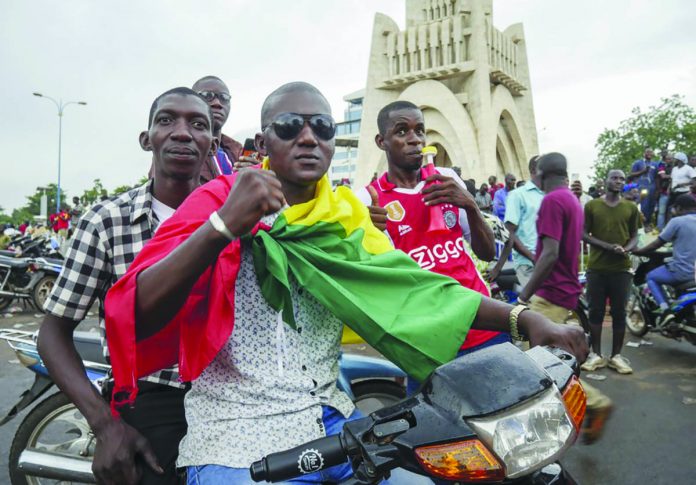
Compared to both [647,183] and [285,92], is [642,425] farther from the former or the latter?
[647,183]

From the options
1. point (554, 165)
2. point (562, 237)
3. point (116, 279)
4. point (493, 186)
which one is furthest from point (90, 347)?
point (493, 186)

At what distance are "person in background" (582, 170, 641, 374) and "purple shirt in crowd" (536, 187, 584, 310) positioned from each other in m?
1.25

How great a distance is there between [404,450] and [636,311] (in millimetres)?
7665

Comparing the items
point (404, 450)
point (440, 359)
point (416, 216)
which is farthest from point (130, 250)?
point (416, 216)

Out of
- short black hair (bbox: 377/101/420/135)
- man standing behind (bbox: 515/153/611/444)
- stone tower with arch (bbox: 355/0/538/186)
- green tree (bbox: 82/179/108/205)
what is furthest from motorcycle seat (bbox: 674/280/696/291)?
green tree (bbox: 82/179/108/205)

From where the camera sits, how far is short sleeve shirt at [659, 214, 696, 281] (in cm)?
654

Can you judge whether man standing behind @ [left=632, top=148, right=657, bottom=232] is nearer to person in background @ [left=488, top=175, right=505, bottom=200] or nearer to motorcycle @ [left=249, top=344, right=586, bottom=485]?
person in background @ [left=488, top=175, right=505, bottom=200]

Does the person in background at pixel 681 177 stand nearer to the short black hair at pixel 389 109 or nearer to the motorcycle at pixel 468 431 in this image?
the short black hair at pixel 389 109

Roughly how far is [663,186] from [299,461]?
15.0m

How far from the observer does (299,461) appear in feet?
3.51

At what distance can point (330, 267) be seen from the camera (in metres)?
1.63

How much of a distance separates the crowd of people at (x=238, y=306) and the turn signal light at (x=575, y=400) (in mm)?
308

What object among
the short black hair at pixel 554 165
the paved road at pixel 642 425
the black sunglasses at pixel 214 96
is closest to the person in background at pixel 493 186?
the paved road at pixel 642 425

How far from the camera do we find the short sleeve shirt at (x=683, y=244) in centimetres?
654
